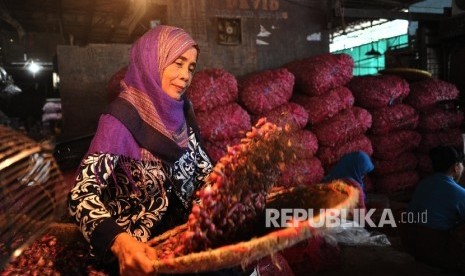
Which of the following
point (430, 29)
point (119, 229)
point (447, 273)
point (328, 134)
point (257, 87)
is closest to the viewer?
point (119, 229)

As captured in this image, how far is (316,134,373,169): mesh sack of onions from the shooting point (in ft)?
14.1

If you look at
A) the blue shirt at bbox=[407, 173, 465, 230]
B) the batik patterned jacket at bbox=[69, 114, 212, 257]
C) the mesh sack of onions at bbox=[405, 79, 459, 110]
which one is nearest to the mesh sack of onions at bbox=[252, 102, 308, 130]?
the blue shirt at bbox=[407, 173, 465, 230]

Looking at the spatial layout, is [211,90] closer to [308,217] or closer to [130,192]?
[130,192]

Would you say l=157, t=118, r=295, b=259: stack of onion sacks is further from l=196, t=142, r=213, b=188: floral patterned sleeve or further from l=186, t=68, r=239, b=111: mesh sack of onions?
l=186, t=68, r=239, b=111: mesh sack of onions

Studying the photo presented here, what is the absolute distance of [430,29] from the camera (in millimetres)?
6168

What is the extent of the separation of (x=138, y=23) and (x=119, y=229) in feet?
15.1

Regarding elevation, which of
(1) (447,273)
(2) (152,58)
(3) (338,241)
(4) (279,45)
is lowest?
(1) (447,273)

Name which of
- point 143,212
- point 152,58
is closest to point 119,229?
point 143,212

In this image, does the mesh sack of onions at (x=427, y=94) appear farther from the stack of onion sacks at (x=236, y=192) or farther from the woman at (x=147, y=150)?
the stack of onion sacks at (x=236, y=192)

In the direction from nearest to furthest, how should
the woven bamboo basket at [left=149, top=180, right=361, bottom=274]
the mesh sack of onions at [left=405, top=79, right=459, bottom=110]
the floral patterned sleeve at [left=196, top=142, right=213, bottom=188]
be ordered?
the woven bamboo basket at [left=149, top=180, right=361, bottom=274] < the floral patterned sleeve at [left=196, top=142, right=213, bottom=188] < the mesh sack of onions at [left=405, top=79, right=459, bottom=110]

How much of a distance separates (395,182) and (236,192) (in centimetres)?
408

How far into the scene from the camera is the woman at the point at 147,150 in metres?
1.54

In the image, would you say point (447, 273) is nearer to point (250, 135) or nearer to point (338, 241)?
point (338, 241)

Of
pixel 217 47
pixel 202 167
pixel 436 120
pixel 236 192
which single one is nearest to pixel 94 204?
pixel 236 192
